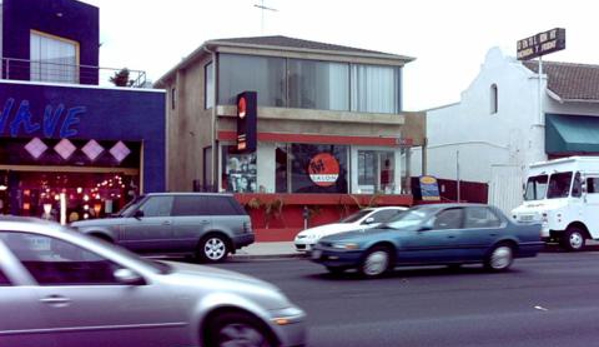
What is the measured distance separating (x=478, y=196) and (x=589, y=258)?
36.7 feet

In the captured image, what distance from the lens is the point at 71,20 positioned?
2241 centimetres

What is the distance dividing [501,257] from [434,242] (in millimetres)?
1767

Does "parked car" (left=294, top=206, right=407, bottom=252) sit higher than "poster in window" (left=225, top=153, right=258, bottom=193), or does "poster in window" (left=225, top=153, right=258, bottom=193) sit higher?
"poster in window" (left=225, top=153, right=258, bottom=193)

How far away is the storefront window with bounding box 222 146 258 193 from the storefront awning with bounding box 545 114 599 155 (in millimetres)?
12454

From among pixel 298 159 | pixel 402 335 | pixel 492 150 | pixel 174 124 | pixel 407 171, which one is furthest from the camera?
pixel 492 150

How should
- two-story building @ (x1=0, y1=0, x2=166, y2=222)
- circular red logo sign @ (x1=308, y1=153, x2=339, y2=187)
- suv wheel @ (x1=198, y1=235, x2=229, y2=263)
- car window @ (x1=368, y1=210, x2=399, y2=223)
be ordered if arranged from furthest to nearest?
circular red logo sign @ (x1=308, y1=153, x2=339, y2=187) < two-story building @ (x1=0, y1=0, x2=166, y2=222) < car window @ (x1=368, y1=210, x2=399, y2=223) < suv wheel @ (x1=198, y1=235, x2=229, y2=263)

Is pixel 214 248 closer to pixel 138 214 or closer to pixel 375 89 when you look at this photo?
pixel 138 214

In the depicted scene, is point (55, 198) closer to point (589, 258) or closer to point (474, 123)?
point (589, 258)

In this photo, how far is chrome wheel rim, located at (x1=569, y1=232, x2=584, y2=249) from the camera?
2077 centimetres

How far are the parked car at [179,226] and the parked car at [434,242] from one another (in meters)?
3.92

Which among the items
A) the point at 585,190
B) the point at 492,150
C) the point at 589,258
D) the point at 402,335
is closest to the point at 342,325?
the point at 402,335

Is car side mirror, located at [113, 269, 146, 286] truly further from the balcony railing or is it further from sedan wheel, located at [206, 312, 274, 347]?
the balcony railing

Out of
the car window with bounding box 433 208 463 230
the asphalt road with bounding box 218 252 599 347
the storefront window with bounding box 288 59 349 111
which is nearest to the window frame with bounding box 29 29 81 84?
the storefront window with bounding box 288 59 349 111

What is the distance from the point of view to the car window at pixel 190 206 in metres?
16.5
